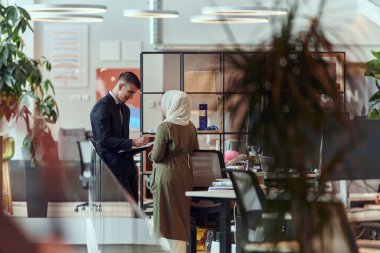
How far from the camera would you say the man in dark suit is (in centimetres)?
743

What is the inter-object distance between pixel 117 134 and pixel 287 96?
5.65 meters

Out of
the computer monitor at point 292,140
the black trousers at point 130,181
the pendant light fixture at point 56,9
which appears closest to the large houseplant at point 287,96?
the computer monitor at point 292,140

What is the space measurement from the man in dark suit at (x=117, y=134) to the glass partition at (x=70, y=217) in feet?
3.58

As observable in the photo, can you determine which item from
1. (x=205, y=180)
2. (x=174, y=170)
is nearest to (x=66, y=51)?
(x=205, y=180)

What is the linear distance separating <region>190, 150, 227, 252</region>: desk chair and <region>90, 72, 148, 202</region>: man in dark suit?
1.76 ft

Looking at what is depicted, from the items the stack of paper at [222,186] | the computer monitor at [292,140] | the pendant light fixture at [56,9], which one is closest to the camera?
the computer monitor at [292,140]

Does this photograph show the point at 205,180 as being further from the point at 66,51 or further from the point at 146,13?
the point at 66,51

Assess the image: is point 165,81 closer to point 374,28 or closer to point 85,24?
point 85,24

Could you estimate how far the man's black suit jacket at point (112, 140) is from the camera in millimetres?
7422

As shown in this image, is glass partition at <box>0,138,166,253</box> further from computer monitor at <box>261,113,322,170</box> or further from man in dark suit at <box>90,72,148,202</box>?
man in dark suit at <box>90,72,148,202</box>

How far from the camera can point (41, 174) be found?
1.18 meters

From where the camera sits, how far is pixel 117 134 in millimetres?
7617

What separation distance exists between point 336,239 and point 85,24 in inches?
673

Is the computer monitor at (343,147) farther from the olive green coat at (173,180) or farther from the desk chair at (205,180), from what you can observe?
the desk chair at (205,180)
